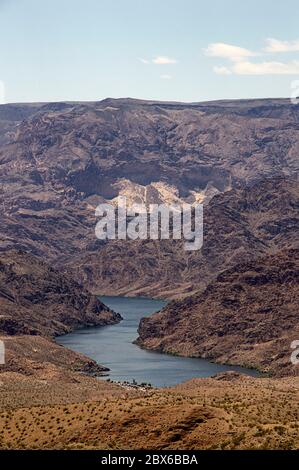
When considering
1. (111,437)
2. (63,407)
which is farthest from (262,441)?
(63,407)

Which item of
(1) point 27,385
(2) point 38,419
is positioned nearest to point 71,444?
(2) point 38,419

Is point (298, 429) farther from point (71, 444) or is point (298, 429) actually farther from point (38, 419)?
point (38, 419)

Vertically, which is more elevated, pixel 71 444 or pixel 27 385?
pixel 71 444

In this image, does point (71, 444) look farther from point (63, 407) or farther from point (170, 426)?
point (63, 407)

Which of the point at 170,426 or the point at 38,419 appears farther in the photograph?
the point at 38,419
